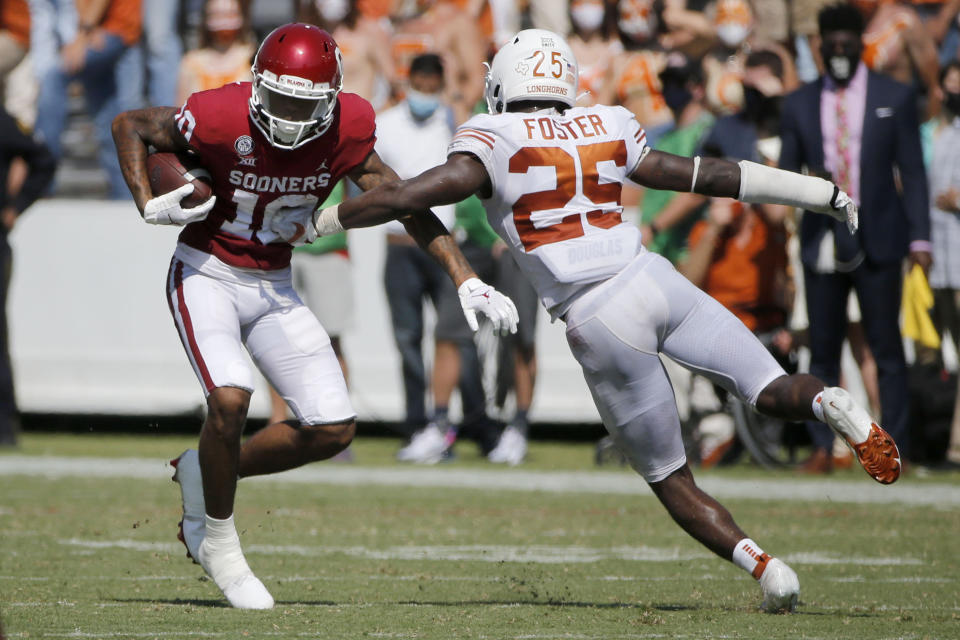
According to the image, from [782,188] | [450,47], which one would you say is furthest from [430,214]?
[450,47]

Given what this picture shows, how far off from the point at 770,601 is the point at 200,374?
200cm

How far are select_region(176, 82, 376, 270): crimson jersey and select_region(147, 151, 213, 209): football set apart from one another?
59 mm

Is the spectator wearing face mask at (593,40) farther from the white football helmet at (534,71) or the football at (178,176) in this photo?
the football at (178,176)

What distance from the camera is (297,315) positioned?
5715 mm

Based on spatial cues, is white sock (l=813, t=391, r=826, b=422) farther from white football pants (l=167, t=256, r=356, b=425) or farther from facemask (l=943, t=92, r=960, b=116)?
facemask (l=943, t=92, r=960, b=116)

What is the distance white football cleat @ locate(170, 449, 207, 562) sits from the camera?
18.2 feet

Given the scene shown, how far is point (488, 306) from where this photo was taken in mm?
5074

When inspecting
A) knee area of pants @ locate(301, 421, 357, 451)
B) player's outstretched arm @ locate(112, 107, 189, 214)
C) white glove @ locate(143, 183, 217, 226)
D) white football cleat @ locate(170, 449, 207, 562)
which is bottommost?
white football cleat @ locate(170, 449, 207, 562)

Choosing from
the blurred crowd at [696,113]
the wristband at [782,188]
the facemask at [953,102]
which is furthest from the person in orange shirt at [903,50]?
the wristband at [782,188]

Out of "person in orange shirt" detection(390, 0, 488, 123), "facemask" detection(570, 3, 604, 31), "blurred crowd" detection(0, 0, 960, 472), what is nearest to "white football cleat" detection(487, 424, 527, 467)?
"blurred crowd" detection(0, 0, 960, 472)

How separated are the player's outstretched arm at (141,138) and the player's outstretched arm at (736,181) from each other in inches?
62.4

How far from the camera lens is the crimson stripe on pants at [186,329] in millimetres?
5375

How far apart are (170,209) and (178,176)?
201 millimetres

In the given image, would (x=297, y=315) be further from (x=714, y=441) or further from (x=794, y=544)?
(x=714, y=441)
